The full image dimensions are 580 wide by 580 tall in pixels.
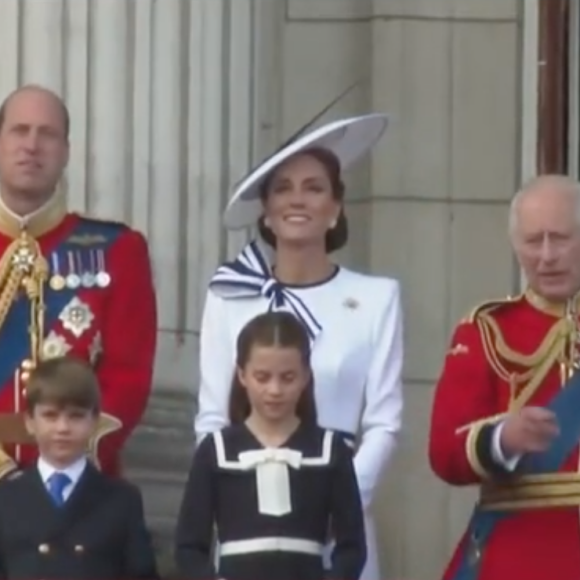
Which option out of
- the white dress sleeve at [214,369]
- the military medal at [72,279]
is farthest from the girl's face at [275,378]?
the military medal at [72,279]

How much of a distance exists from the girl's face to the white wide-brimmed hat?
61cm

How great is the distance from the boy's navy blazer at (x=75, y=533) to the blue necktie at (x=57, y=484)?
14 mm

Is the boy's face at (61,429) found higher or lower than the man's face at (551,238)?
lower

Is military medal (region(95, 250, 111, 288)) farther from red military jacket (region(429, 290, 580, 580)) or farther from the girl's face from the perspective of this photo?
red military jacket (region(429, 290, 580, 580))

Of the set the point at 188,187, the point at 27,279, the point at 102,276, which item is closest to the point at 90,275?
the point at 102,276

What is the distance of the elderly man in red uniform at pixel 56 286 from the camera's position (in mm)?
8164

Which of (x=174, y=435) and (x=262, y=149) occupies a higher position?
(x=262, y=149)

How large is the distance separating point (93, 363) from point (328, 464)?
0.67 metres

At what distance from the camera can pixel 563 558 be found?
777 centimetres

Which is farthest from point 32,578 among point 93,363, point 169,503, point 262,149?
point 262,149

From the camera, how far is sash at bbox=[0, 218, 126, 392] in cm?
821

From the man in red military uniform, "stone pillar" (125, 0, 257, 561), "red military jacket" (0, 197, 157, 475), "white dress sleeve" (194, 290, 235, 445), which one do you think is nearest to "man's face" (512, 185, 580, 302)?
the man in red military uniform

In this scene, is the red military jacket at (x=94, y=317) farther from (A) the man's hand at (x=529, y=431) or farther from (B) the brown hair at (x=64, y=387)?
(A) the man's hand at (x=529, y=431)

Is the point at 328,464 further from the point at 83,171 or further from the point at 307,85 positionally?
the point at 307,85
